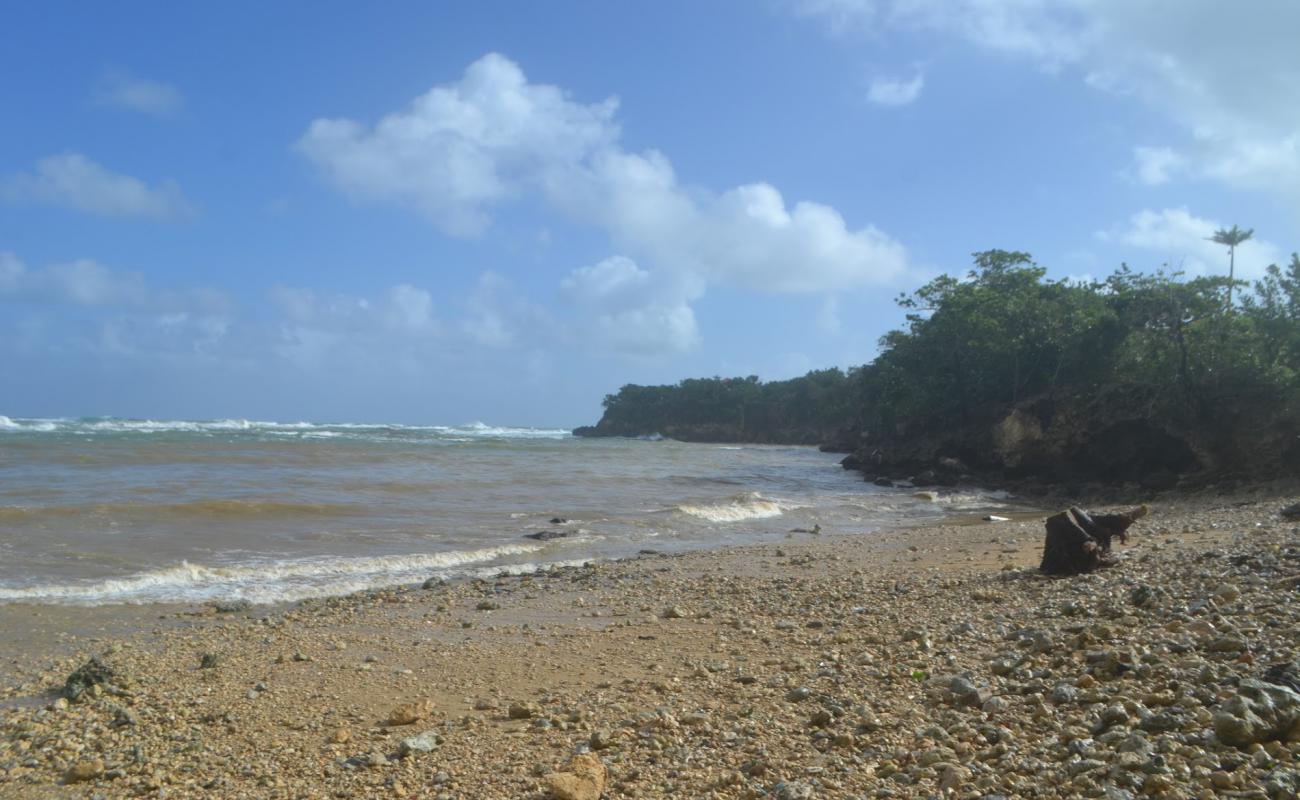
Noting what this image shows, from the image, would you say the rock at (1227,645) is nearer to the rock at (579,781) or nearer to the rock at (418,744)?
the rock at (579,781)

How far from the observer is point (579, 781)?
4.05 meters

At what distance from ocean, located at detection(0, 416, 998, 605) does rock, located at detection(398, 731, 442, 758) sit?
6640 mm

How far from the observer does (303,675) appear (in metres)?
6.75

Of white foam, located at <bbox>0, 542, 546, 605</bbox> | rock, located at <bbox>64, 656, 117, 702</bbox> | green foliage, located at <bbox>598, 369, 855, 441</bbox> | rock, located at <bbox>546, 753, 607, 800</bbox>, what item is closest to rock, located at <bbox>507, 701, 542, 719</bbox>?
rock, located at <bbox>546, 753, 607, 800</bbox>

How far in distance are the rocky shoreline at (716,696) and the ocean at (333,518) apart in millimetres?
2277

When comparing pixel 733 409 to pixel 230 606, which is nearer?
pixel 230 606

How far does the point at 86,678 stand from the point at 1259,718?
7.76 meters

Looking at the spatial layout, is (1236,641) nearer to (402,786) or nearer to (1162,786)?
Answer: (1162,786)

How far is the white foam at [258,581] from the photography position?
33.5ft

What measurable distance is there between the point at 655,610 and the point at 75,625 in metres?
6.35

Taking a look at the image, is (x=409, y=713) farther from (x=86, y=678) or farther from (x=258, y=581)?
(x=258, y=581)

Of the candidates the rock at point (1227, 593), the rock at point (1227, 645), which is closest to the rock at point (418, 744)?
the rock at point (1227, 645)

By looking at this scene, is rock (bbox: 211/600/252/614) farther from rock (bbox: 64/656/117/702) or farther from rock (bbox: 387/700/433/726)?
rock (bbox: 387/700/433/726)

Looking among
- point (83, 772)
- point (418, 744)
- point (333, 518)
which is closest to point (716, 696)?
point (418, 744)
